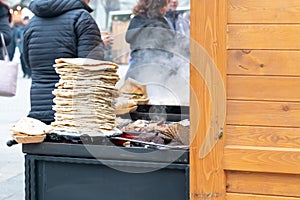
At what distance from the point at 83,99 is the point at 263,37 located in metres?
1.02

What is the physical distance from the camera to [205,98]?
99.6 inches

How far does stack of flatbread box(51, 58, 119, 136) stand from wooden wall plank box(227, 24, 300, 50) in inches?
31.4

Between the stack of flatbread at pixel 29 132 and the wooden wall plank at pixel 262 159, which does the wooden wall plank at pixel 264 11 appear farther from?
the stack of flatbread at pixel 29 132

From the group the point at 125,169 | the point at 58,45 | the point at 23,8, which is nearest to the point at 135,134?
the point at 125,169

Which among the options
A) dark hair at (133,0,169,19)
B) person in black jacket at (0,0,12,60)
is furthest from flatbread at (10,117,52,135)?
dark hair at (133,0,169,19)

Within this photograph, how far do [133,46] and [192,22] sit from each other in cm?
332

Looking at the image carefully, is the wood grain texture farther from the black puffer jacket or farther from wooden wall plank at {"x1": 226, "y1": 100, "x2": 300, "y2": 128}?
the black puffer jacket

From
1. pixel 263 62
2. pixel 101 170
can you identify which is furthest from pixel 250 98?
pixel 101 170

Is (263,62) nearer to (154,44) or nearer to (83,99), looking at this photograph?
(83,99)

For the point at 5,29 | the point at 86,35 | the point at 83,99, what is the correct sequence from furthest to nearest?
1. the point at 5,29
2. the point at 86,35
3. the point at 83,99

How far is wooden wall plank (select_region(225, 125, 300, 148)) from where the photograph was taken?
96.0 inches

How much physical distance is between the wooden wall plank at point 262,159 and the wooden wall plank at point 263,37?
1.47 feet

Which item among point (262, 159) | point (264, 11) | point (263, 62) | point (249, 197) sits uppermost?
point (264, 11)

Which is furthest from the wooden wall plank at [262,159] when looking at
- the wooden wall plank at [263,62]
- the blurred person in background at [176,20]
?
the blurred person in background at [176,20]
